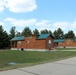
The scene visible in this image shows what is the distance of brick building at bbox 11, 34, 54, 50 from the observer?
2121 inches

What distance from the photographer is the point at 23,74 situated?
962 cm

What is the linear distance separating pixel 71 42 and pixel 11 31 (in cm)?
5018

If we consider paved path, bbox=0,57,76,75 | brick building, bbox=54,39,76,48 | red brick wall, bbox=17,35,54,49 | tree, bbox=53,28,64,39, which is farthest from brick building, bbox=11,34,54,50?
tree, bbox=53,28,64,39

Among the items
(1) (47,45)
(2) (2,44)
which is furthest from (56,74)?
(2) (2,44)

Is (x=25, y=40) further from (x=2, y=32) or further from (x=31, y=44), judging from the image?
(x=2, y=32)

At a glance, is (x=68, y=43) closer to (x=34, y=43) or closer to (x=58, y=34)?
(x=34, y=43)

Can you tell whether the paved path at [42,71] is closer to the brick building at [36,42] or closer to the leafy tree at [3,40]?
the brick building at [36,42]

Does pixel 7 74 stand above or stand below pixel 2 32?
below

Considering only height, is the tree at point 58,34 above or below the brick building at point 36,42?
above

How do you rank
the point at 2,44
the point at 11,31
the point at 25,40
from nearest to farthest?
1. the point at 25,40
2. the point at 2,44
3. the point at 11,31

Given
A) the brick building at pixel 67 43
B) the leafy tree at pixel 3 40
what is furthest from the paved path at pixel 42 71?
the brick building at pixel 67 43

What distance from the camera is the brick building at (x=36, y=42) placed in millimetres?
53881

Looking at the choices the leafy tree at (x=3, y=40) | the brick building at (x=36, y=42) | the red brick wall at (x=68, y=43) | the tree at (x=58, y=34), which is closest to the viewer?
the brick building at (x=36, y=42)

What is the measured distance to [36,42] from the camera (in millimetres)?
55500
